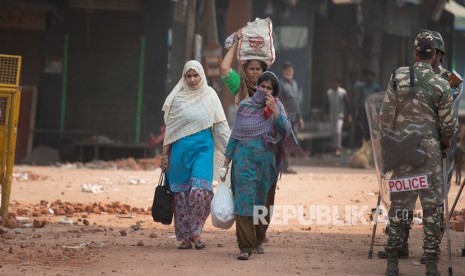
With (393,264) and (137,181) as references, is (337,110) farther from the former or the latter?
(393,264)

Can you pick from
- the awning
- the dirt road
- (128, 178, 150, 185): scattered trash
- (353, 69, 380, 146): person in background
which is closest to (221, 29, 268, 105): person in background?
the dirt road

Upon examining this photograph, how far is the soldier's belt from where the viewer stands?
768 centimetres

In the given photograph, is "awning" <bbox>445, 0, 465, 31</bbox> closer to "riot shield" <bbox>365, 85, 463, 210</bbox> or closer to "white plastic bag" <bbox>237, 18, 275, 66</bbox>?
"white plastic bag" <bbox>237, 18, 275, 66</bbox>

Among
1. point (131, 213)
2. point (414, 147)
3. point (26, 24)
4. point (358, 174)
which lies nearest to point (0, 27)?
point (26, 24)

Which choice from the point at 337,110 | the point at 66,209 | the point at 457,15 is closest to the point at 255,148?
the point at 66,209

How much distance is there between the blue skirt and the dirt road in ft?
1.84

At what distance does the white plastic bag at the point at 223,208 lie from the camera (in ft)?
28.7

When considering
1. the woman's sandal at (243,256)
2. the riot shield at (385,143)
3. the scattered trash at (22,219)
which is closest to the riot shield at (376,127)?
the riot shield at (385,143)

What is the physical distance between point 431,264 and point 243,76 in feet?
8.45

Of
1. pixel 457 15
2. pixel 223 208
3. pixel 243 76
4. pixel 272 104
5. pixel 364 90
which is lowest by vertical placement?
pixel 223 208

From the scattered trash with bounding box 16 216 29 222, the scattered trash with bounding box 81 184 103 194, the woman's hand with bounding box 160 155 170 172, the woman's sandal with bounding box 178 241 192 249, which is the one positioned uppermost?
the woman's hand with bounding box 160 155 170 172

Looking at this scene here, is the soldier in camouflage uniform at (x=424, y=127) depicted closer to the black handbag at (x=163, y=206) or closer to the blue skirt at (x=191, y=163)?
the blue skirt at (x=191, y=163)

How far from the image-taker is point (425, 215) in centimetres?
Answer: 774

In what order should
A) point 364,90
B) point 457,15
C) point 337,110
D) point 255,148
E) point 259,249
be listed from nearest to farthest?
1. point 255,148
2. point 259,249
3. point 364,90
4. point 337,110
5. point 457,15
